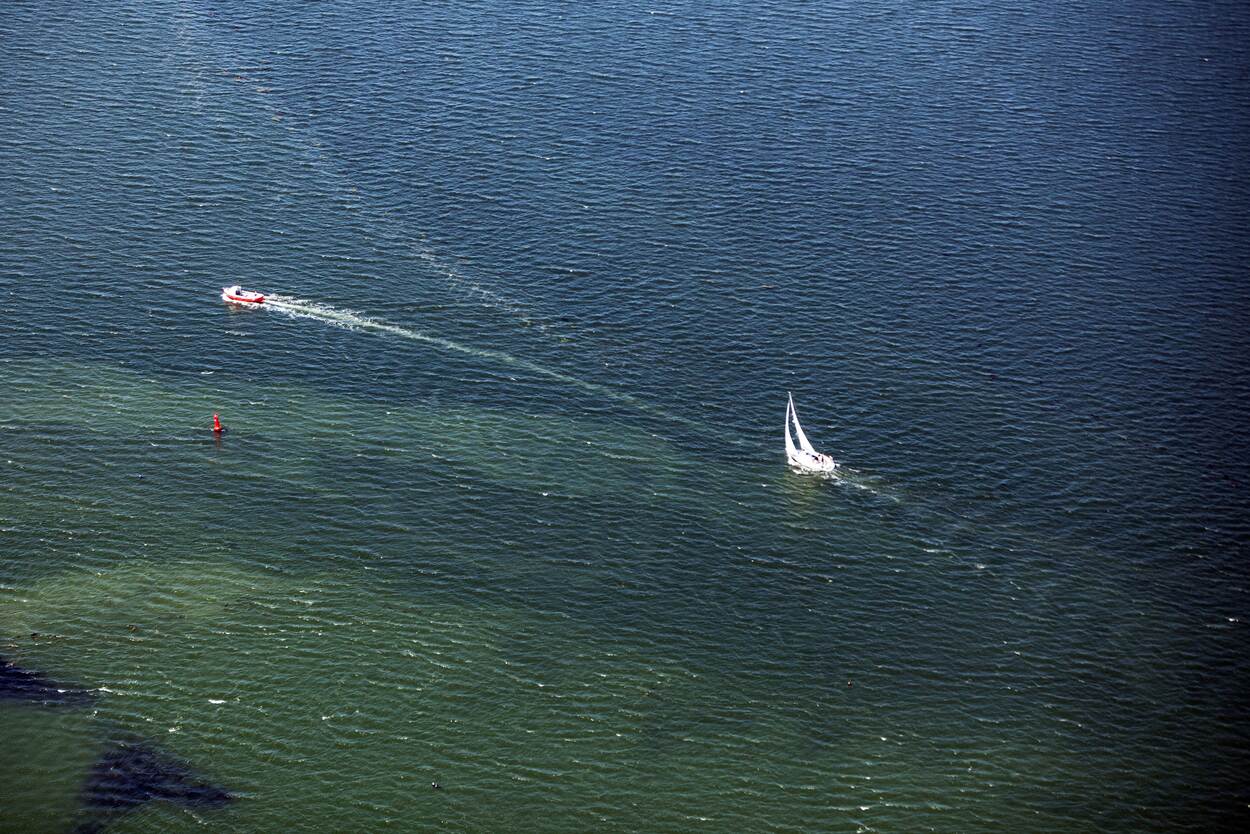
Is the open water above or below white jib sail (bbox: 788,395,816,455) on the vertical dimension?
below

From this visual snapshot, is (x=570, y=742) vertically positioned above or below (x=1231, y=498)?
below

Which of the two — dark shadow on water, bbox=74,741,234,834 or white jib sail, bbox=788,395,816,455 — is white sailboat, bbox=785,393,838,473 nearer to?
white jib sail, bbox=788,395,816,455

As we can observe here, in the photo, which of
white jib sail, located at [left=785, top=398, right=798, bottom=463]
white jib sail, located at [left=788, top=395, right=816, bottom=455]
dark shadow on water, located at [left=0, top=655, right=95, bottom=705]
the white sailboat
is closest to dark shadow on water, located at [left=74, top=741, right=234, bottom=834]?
dark shadow on water, located at [left=0, top=655, right=95, bottom=705]

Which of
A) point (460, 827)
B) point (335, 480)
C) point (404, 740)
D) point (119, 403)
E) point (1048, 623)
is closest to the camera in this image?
point (460, 827)

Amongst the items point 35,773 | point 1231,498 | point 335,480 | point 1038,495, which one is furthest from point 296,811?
point 1231,498

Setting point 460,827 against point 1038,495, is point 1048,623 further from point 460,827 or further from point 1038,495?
point 460,827
